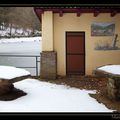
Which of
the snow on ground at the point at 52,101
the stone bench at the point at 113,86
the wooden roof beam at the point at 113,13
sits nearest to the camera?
the snow on ground at the point at 52,101

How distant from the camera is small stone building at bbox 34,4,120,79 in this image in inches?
497

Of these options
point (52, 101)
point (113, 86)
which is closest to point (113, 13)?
point (113, 86)

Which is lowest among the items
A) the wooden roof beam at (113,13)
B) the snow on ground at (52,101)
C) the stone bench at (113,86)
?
the snow on ground at (52,101)

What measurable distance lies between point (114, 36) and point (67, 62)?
2.34m

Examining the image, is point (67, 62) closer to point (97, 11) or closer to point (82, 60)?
point (82, 60)

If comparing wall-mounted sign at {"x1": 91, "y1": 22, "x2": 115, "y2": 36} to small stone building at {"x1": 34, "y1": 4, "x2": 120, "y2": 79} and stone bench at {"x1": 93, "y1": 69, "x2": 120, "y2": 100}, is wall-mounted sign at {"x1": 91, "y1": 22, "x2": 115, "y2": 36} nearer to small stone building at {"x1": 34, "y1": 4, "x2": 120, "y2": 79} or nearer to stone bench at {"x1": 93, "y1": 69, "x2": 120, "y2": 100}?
small stone building at {"x1": 34, "y1": 4, "x2": 120, "y2": 79}

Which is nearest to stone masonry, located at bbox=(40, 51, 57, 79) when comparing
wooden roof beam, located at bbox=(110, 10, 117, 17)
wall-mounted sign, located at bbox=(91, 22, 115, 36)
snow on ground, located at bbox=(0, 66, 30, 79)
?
wall-mounted sign, located at bbox=(91, 22, 115, 36)

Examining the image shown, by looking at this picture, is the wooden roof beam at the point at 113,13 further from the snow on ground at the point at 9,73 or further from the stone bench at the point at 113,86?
the snow on ground at the point at 9,73

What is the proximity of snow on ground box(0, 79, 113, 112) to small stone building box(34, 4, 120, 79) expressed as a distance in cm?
226

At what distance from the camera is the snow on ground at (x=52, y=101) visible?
24.4ft

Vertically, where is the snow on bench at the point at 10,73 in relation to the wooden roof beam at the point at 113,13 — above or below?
below

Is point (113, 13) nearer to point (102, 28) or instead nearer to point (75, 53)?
point (102, 28)

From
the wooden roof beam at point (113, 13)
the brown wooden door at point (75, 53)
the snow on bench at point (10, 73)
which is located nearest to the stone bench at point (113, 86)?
the snow on bench at point (10, 73)

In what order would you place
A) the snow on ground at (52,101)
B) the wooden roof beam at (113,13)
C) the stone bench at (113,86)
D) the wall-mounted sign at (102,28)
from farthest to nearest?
the wall-mounted sign at (102,28), the wooden roof beam at (113,13), the stone bench at (113,86), the snow on ground at (52,101)
